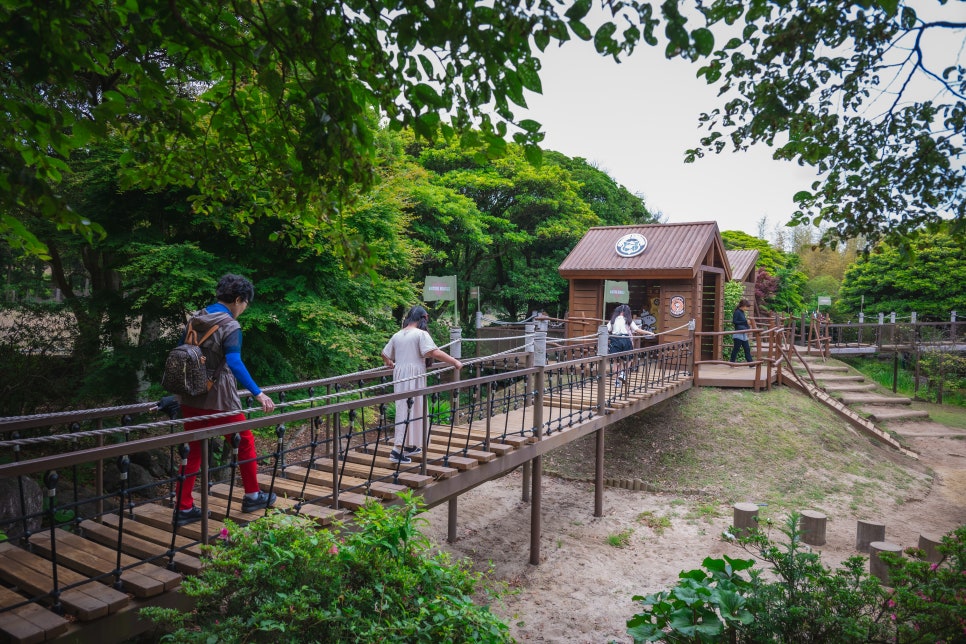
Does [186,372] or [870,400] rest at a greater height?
[186,372]

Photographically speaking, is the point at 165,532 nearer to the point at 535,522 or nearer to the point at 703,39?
the point at 703,39

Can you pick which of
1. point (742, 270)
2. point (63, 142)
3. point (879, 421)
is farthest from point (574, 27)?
point (742, 270)

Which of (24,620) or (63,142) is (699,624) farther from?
(63,142)

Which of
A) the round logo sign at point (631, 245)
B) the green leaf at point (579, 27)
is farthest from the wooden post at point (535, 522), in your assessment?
the round logo sign at point (631, 245)

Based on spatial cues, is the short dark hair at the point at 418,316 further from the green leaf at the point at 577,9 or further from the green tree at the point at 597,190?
the green tree at the point at 597,190

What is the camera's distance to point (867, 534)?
292 inches

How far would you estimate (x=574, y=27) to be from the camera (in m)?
2.45

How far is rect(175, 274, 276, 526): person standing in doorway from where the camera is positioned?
4.02 meters

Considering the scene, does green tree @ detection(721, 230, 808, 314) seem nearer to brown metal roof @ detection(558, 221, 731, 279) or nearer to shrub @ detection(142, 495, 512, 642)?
brown metal roof @ detection(558, 221, 731, 279)

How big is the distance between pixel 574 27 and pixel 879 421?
48.6 ft

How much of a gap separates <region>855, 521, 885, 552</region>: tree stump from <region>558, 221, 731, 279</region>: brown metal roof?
25.3ft

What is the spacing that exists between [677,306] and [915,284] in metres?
17.3

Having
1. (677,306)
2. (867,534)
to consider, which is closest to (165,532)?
(867,534)

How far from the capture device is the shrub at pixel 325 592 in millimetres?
2471
